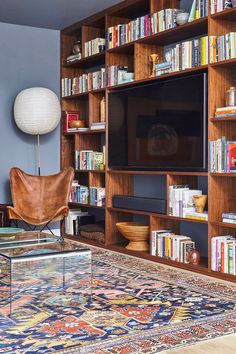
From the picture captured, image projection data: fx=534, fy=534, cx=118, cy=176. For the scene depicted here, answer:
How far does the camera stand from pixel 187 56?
4.66 metres

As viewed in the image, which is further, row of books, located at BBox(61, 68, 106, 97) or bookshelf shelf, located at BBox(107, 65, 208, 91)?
row of books, located at BBox(61, 68, 106, 97)

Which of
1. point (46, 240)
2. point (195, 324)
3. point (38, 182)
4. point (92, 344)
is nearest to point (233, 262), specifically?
point (195, 324)

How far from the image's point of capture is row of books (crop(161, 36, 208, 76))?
4461mm

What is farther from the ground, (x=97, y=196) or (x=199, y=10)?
(x=199, y=10)

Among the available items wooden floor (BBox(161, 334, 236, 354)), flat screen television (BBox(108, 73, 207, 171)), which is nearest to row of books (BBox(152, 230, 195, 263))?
flat screen television (BBox(108, 73, 207, 171))

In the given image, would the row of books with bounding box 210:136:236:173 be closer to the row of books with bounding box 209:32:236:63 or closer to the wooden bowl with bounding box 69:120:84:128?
the row of books with bounding box 209:32:236:63

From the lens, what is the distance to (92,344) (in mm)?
2760

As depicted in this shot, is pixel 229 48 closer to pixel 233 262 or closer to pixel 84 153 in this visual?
pixel 233 262

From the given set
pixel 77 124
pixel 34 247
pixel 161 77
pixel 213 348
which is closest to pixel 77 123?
pixel 77 124

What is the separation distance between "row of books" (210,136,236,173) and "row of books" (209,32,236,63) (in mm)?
653

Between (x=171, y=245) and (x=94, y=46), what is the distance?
2.54 meters

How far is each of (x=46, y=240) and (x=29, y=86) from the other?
305 centimetres

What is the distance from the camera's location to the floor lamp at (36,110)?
6012 millimetres

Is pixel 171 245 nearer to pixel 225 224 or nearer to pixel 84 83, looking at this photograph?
pixel 225 224
